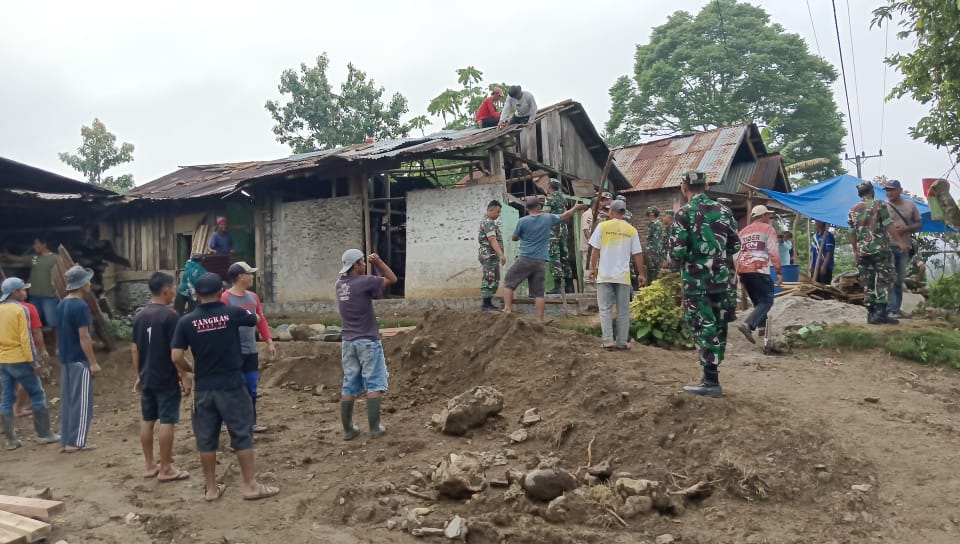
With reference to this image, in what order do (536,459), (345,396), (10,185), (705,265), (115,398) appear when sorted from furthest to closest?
(10,185) → (115,398) → (345,396) → (705,265) → (536,459)

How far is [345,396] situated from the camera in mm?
5758

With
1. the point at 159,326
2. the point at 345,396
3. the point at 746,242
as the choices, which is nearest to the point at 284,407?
the point at 345,396

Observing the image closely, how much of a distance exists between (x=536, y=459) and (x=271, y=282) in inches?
410

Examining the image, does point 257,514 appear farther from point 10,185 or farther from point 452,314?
point 10,185

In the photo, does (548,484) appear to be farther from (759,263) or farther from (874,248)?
(874,248)

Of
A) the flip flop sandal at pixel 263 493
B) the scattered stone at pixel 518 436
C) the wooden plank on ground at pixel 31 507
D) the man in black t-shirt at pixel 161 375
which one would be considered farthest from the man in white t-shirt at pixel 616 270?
the wooden plank on ground at pixel 31 507

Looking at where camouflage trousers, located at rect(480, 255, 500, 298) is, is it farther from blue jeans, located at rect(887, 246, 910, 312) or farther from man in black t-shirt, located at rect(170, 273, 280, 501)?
blue jeans, located at rect(887, 246, 910, 312)

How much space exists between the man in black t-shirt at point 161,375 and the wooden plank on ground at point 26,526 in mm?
1033

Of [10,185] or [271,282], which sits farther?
[271,282]

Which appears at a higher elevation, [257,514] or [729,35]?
[729,35]

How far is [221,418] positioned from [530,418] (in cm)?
250

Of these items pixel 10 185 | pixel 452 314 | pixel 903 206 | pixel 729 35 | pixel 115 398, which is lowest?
pixel 115 398

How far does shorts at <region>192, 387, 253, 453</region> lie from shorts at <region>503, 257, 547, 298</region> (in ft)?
13.7

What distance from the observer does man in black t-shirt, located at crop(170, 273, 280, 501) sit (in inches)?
176
